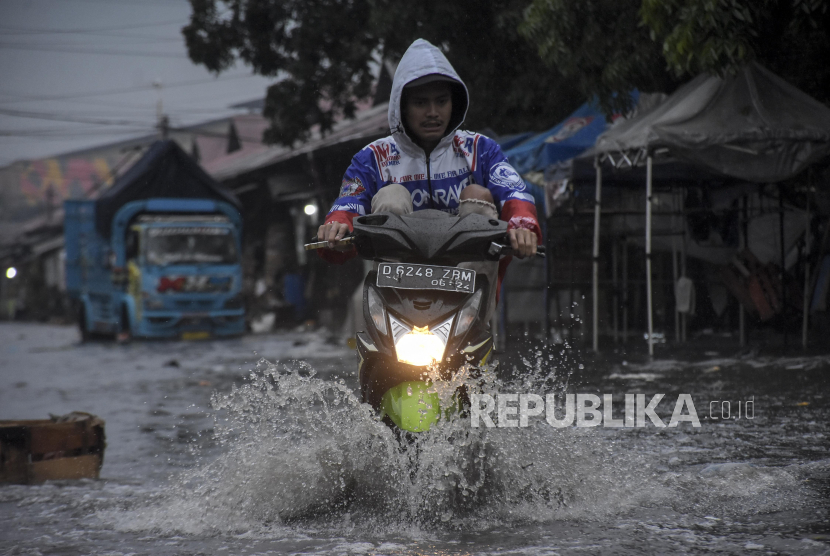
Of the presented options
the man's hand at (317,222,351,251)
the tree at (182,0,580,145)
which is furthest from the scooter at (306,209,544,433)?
the tree at (182,0,580,145)

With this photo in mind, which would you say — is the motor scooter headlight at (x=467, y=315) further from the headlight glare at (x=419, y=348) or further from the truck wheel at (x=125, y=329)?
the truck wheel at (x=125, y=329)

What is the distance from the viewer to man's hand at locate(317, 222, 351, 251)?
145 inches

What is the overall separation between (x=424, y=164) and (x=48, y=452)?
262 cm

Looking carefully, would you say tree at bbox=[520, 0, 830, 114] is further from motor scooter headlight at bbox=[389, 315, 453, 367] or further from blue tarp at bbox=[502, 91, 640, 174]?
motor scooter headlight at bbox=[389, 315, 453, 367]

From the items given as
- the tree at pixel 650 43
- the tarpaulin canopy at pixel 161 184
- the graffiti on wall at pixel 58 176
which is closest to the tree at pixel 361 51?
the tree at pixel 650 43

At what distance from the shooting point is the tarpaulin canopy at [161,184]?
20.7m

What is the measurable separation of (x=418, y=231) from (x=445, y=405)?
2.08 ft

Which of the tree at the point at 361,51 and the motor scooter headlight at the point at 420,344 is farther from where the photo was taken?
the tree at the point at 361,51

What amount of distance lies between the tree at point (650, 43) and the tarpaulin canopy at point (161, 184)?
36.3 ft

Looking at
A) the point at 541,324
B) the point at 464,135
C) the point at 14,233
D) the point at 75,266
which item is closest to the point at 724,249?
the point at 541,324

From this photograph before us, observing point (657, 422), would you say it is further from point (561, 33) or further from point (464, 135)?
point (561, 33)

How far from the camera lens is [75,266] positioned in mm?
23484

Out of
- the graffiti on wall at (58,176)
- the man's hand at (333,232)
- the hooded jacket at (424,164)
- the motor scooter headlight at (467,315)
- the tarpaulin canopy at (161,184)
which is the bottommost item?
the motor scooter headlight at (467,315)

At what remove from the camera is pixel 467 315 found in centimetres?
348
